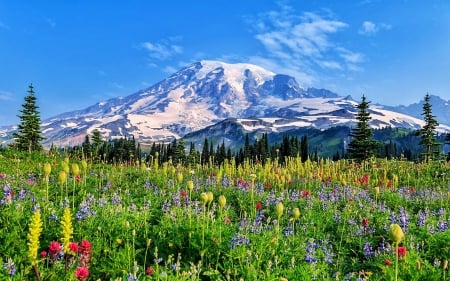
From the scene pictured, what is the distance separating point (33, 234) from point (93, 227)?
2.69 meters

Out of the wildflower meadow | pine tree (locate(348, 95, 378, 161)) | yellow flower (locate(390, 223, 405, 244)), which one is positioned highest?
pine tree (locate(348, 95, 378, 161))

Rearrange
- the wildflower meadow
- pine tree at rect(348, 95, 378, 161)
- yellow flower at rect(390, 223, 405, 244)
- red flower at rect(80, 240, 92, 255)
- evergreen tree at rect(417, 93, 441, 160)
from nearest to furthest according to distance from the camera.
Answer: yellow flower at rect(390, 223, 405, 244) → red flower at rect(80, 240, 92, 255) → the wildflower meadow → evergreen tree at rect(417, 93, 441, 160) → pine tree at rect(348, 95, 378, 161)

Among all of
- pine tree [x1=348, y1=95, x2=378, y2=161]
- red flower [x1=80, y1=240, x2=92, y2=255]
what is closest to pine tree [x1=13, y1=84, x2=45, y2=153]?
pine tree [x1=348, y1=95, x2=378, y2=161]

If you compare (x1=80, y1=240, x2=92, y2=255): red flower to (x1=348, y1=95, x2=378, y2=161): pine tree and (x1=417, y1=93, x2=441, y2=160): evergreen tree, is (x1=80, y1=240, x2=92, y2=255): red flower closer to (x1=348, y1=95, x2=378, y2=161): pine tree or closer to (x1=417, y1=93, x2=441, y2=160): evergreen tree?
A: (x1=348, y1=95, x2=378, y2=161): pine tree

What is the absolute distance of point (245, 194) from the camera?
33.8ft

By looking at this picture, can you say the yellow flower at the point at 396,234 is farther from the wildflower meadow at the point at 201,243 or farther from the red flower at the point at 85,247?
the red flower at the point at 85,247

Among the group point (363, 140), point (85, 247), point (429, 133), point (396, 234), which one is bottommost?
point (85, 247)

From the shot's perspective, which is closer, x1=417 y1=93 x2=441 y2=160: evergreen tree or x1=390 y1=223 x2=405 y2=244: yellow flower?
x1=390 y1=223 x2=405 y2=244: yellow flower

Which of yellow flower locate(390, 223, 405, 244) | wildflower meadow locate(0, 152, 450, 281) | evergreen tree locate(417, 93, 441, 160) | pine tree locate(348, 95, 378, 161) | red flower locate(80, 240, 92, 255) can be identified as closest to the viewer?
yellow flower locate(390, 223, 405, 244)

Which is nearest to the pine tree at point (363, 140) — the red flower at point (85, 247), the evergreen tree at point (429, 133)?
the evergreen tree at point (429, 133)

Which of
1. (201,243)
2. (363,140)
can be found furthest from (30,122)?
(201,243)

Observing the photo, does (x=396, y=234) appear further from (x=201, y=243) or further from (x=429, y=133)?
(x=429, y=133)

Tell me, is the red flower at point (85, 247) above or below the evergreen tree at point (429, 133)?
below

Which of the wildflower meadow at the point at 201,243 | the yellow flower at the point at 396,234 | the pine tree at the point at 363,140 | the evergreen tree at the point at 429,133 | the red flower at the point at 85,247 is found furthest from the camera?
the pine tree at the point at 363,140
